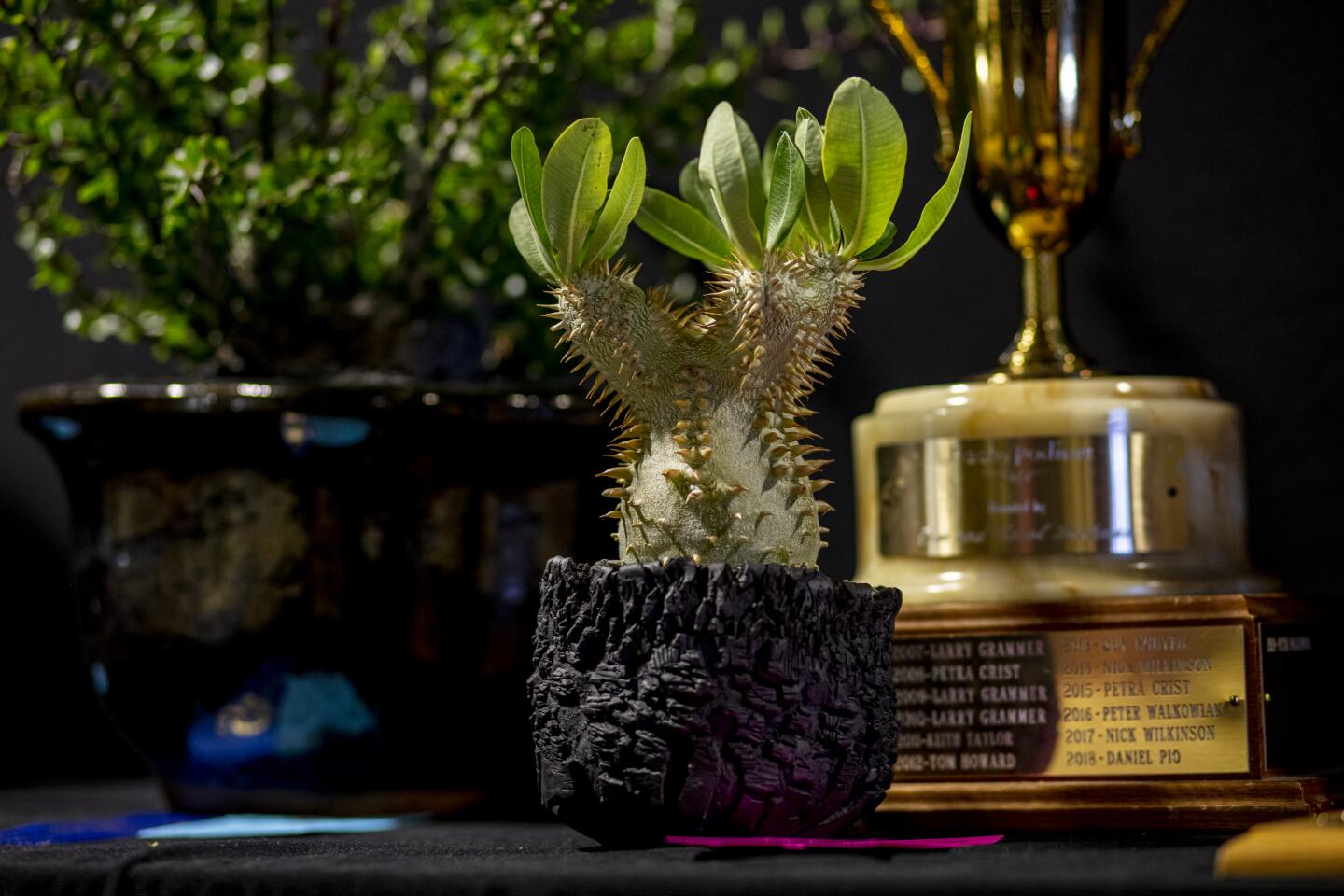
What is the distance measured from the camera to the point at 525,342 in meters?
0.79

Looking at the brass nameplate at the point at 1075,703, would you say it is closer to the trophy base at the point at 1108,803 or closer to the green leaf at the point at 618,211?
the trophy base at the point at 1108,803

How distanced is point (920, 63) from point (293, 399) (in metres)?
Result: 0.32

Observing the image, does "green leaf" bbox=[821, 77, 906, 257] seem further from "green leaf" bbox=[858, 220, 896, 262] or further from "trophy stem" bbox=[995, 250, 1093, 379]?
"trophy stem" bbox=[995, 250, 1093, 379]

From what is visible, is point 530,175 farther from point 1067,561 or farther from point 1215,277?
point 1215,277

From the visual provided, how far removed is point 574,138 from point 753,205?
3.4 inches

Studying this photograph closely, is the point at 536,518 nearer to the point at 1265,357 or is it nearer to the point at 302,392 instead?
the point at 302,392

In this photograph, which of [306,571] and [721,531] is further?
[306,571]

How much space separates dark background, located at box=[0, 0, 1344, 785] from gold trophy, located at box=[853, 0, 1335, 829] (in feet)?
0.51

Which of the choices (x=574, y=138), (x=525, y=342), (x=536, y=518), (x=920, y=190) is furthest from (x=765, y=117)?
(x=574, y=138)

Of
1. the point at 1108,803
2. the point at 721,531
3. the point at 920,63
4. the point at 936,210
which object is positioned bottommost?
the point at 1108,803

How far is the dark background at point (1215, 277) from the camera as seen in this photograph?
0.76m

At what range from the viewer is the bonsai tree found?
18.4 inches

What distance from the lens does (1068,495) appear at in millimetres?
573

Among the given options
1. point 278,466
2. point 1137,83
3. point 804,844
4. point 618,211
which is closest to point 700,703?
point 804,844
